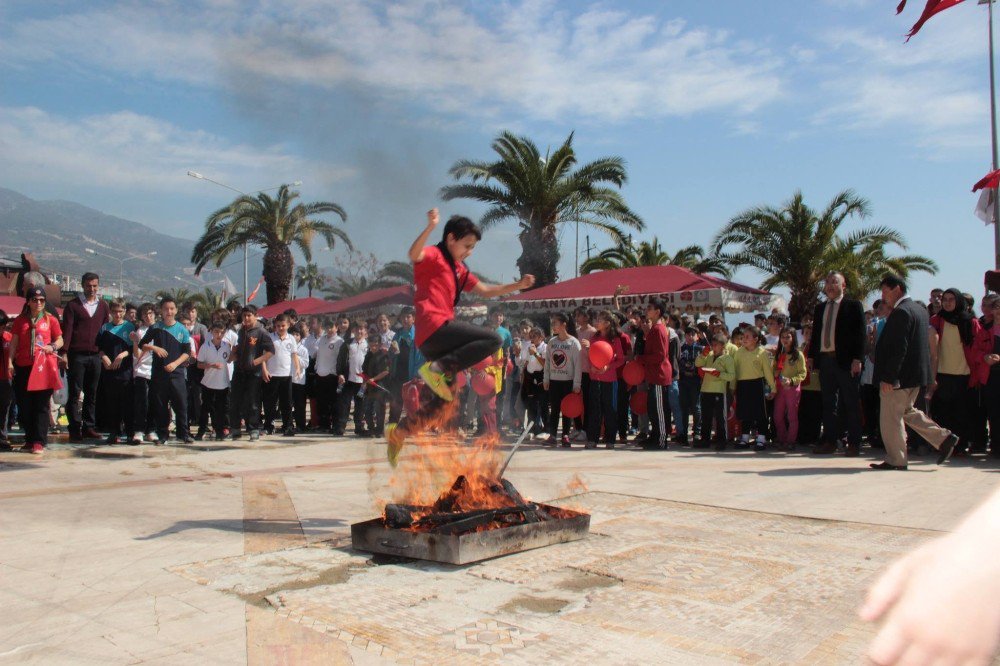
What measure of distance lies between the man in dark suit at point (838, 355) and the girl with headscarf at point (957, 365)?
1.20m

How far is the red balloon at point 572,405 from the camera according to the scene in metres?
11.7

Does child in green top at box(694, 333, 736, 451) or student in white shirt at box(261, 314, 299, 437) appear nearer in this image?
child in green top at box(694, 333, 736, 451)

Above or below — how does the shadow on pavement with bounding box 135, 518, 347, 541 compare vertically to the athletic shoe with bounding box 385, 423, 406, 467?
below

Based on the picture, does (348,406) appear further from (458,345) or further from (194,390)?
(458,345)

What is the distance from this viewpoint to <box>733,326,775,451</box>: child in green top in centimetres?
1155

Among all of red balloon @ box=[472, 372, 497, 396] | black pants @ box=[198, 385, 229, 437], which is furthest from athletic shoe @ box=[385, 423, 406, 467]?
black pants @ box=[198, 385, 229, 437]

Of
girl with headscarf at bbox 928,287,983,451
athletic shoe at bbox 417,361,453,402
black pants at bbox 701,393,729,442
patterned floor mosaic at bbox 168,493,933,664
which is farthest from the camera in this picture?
black pants at bbox 701,393,729,442

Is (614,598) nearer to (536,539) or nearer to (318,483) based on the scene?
(536,539)

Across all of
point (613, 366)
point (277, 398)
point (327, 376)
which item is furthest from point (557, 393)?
point (277, 398)

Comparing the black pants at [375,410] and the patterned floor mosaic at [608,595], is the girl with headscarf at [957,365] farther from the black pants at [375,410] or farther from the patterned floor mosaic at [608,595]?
the black pants at [375,410]

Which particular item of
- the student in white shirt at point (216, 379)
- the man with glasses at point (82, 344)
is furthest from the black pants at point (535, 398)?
the man with glasses at point (82, 344)

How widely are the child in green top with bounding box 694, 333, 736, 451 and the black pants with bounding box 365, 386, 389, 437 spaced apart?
5.13m

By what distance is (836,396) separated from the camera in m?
10.8

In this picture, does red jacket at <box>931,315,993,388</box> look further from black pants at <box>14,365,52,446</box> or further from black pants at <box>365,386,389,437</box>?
black pants at <box>14,365,52,446</box>
